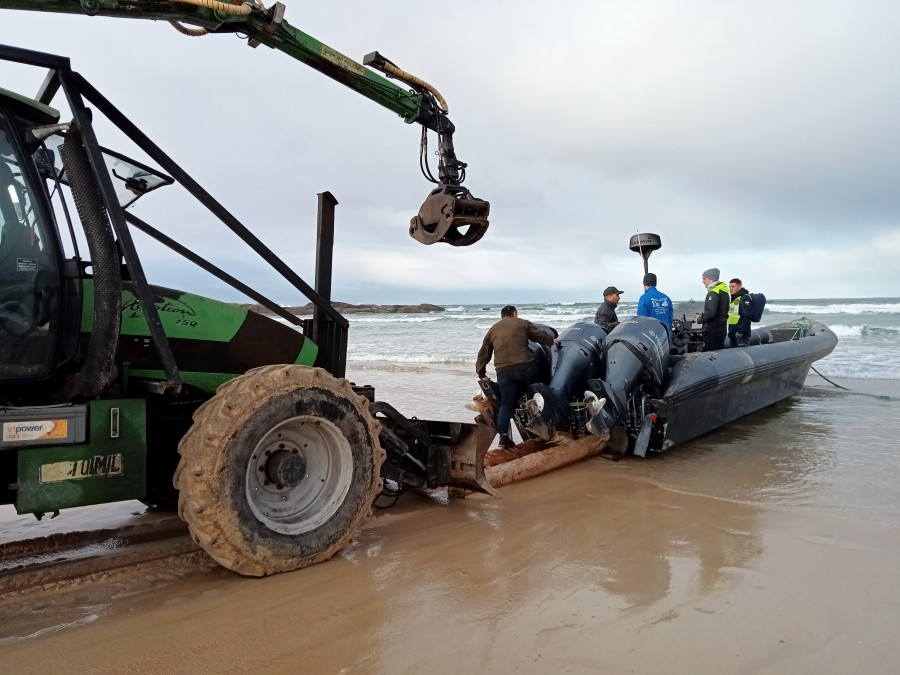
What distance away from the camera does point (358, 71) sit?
430 centimetres

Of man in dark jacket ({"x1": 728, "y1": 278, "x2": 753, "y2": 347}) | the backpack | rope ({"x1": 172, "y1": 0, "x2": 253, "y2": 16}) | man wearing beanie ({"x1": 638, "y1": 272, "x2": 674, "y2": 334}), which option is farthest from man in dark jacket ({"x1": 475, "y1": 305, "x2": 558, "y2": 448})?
the backpack

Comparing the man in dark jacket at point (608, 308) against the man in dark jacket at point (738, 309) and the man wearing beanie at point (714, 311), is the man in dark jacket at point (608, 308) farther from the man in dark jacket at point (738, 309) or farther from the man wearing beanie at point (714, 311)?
the man in dark jacket at point (738, 309)

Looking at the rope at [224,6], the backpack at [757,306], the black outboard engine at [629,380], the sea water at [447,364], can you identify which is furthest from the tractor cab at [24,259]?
the backpack at [757,306]

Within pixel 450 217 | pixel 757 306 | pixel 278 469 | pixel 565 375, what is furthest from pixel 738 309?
pixel 278 469

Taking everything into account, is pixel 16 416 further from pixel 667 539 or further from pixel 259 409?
pixel 667 539

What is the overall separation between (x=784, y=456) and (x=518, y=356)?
289 cm

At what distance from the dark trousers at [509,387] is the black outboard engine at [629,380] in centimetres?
78

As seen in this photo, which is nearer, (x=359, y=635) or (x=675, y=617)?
(x=359, y=635)

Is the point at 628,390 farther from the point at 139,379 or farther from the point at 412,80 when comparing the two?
the point at 139,379

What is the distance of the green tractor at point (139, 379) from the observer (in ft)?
9.04

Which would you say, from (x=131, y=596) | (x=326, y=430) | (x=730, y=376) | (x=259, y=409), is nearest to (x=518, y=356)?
(x=730, y=376)

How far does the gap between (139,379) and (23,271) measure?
741mm

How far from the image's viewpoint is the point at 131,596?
9.42 ft

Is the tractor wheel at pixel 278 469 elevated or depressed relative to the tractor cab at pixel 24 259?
depressed
